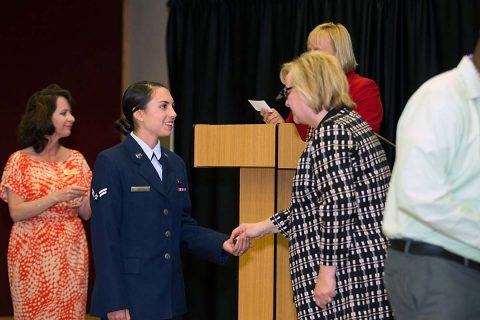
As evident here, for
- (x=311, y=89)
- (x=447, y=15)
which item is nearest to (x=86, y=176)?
(x=311, y=89)

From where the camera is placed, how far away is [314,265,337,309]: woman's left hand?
2.55 m

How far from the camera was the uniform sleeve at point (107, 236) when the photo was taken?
3.05 meters

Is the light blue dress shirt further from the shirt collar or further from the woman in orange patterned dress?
the woman in orange patterned dress

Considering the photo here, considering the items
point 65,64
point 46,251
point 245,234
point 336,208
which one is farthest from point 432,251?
point 65,64

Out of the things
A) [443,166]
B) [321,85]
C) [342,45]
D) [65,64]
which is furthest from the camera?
[65,64]

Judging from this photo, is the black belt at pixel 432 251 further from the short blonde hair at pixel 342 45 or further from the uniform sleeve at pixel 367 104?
the short blonde hair at pixel 342 45

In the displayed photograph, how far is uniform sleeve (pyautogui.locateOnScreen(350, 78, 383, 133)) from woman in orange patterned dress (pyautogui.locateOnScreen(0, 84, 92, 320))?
65.8 inches

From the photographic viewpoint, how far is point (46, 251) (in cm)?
425

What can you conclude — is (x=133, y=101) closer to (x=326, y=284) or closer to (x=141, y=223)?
(x=141, y=223)

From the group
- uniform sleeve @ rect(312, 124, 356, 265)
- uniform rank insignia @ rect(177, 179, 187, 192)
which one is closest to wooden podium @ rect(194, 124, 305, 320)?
uniform rank insignia @ rect(177, 179, 187, 192)

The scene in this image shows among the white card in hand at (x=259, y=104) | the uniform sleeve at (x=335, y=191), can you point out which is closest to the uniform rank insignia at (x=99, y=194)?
the white card in hand at (x=259, y=104)

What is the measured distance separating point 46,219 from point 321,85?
2.25 metres

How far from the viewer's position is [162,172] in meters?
3.34

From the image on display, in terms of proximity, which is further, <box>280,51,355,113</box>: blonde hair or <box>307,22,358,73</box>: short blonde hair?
<box>307,22,358,73</box>: short blonde hair
